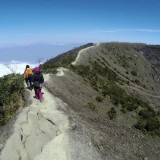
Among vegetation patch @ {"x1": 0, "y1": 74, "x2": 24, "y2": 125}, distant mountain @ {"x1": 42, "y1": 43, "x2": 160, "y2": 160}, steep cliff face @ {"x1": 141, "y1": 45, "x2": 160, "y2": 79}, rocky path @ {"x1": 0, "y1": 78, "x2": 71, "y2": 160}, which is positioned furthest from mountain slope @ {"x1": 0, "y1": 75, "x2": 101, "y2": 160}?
steep cliff face @ {"x1": 141, "y1": 45, "x2": 160, "y2": 79}

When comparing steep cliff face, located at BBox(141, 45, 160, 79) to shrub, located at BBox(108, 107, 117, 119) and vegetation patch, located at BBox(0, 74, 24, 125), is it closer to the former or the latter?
shrub, located at BBox(108, 107, 117, 119)

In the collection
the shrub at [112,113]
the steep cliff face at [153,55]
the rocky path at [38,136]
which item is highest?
the rocky path at [38,136]

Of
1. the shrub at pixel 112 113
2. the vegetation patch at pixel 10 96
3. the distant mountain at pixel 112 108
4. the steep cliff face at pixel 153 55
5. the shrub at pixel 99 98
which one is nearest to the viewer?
the distant mountain at pixel 112 108

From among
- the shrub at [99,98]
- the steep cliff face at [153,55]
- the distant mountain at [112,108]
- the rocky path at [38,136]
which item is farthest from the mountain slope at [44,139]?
the steep cliff face at [153,55]

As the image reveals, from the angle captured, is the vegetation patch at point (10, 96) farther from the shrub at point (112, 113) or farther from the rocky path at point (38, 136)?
the shrub at point (112, 113)

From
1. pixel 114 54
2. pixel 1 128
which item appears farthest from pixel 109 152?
pixel 114 54

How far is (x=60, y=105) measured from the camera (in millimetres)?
21500

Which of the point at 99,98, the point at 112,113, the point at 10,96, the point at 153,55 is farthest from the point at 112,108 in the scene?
the point at 153,55

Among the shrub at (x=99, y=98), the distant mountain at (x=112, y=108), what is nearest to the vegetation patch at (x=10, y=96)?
the distant mountain at (x=112, y=108)

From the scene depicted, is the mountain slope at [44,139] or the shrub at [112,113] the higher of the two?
the mountain slope at [44,139]

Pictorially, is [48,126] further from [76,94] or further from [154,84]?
[154,84]

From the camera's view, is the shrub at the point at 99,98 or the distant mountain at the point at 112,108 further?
the shrub at the point at 99,98

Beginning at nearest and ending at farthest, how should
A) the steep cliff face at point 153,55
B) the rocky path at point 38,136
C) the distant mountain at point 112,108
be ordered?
1. the rocky path at point 38,136
2. the distant mountain at point 112,108
3. the steep cliff face at point 153,55

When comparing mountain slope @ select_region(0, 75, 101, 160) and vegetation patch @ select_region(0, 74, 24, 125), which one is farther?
vegetation patch @ select_region(0, 74, 24, 125)
